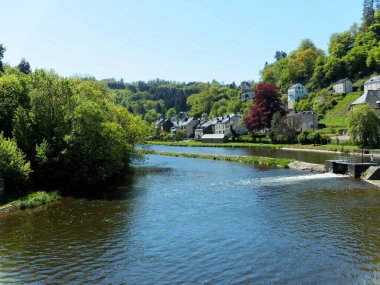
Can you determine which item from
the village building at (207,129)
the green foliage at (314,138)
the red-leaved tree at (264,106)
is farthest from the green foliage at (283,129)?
the village building at (207,129)

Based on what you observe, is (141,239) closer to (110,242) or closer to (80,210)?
(110,242)

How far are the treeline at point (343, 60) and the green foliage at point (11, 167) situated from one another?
14116 cm

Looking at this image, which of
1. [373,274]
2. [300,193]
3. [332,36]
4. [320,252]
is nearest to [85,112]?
[300,193]

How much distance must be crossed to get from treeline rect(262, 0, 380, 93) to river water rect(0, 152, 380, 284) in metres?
131

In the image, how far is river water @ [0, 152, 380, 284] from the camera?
20.2 meters

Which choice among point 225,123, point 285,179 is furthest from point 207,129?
point 285,179

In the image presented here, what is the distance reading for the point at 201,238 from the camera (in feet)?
85.4

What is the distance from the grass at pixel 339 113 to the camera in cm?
12560

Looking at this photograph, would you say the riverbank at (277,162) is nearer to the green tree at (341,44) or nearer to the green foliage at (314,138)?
the green foliage at (314,138)

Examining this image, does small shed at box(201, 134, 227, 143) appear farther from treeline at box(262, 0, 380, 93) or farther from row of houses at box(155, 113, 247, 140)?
treeline at box(262, 0, 380, 93)

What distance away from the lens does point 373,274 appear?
64.3 ft

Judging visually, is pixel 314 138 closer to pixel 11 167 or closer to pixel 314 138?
pixel 314 138

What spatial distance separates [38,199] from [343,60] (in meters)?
158

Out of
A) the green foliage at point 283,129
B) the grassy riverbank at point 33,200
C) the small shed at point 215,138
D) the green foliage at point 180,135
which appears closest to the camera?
the grassy riverbank at point 33,200
